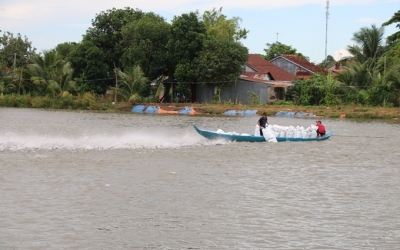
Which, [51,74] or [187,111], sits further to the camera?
[51,74]

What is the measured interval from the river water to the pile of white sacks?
634 mm

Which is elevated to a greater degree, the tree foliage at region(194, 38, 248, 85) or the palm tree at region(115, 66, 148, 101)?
the tree foliage at region(194, 38, 248, 85)

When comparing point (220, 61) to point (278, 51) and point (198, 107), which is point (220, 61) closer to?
point (198, 107)

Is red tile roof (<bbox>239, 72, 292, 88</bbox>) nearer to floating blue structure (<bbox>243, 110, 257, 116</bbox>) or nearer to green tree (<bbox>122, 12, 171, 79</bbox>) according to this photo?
floating blue structure (<bbox>243, 110, 257, 116</bbox>)

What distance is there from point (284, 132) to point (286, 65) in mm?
38057

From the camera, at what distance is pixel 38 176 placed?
14.7 m

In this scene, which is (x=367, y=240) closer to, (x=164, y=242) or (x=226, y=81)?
(x=164, y=242)

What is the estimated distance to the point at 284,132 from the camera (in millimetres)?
23719

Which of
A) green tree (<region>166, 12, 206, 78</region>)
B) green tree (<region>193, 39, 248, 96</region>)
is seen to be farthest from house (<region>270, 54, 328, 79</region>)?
green tree (<region>166, 12, 206, 78</region>)

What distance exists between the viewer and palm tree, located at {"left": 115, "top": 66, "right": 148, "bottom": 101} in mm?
46531

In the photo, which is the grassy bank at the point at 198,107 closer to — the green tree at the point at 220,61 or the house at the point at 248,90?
the green tree at the point at 220,61

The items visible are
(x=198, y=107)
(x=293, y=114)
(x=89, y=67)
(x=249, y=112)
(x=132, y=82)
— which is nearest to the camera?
(x=293, y=114)

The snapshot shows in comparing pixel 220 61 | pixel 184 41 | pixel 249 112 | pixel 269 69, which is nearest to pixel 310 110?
pixel 249 112

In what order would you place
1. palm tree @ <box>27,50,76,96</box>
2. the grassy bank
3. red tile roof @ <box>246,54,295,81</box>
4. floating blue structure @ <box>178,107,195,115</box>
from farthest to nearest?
red tile roof @ <box>246,54,295,81</box> < palm tree @ <box>27,50,76,96</box> < floating blue structure @ <box>178,107,195,115</box> < the grassy bank
